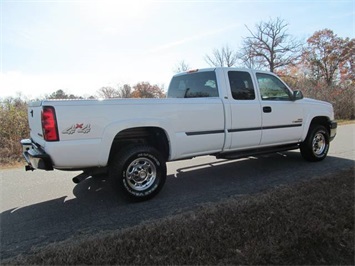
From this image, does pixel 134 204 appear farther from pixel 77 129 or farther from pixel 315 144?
pixel 315 144

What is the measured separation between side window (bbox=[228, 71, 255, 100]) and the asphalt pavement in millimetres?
1578

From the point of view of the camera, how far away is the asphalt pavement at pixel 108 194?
3.38 m

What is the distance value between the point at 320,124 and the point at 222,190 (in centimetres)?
348

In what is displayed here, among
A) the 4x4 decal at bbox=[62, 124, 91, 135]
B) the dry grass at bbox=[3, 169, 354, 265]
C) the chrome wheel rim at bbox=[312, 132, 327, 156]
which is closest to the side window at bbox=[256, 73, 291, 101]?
the chrome wheel rim at bbox=[312, 132, 327, 156]

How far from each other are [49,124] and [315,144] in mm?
5710

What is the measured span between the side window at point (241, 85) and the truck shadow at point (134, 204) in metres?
1.58

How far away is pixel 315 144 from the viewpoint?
20.9ft

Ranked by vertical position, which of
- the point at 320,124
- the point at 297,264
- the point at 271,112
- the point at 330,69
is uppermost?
the point at 330,69

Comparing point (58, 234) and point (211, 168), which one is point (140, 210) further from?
point (211, 168)

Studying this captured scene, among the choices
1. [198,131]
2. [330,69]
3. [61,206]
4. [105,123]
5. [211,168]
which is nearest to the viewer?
[105,123]

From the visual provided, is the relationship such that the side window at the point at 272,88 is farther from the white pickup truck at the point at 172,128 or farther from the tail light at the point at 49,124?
the tail light at the point at 49,124

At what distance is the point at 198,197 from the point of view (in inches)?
169

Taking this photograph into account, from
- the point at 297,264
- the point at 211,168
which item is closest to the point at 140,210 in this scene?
the point at 297,264

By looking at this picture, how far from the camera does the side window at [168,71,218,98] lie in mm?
5108
